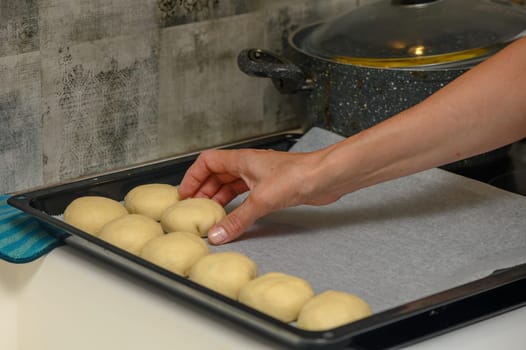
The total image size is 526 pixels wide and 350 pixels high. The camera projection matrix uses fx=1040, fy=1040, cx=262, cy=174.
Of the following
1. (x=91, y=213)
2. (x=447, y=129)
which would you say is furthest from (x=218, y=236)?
(x=447, y=129)

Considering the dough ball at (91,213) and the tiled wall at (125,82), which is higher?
the tiled wall at (125,82)

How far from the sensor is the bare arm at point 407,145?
1.01m

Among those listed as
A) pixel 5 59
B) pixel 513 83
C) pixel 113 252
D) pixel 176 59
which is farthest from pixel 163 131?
pixel 513 83

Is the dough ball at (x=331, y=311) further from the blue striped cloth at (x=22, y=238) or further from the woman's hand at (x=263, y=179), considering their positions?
the blue striped cloth at (x=22, y=238)

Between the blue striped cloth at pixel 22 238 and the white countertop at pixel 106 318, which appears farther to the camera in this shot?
the blue striped cloth at pixel 22 238

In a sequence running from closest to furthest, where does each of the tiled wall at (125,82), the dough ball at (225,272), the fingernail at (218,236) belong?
the dough ball at (225,272)
the fingernail at (218,236)
the tiled wall at (125,82)

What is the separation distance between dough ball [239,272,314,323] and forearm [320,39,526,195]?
5.9 inches

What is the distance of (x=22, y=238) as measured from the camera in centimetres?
108

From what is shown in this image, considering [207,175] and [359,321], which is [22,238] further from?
[359,321]

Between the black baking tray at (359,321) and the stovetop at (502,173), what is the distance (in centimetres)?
30

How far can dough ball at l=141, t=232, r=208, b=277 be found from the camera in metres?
1.00

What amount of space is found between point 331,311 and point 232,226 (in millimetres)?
211

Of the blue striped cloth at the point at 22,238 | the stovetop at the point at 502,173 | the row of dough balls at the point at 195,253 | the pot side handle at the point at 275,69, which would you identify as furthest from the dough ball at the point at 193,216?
the stovetop at the point at 502,173

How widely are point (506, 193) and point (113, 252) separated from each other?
457mm
